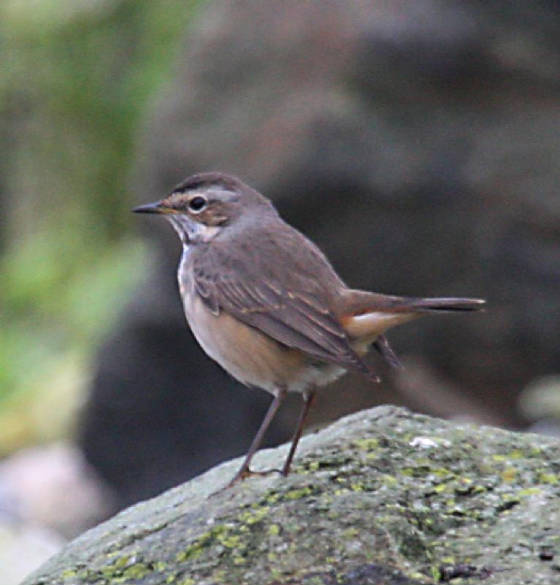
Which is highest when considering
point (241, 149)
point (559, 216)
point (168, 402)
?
point (241, 149)

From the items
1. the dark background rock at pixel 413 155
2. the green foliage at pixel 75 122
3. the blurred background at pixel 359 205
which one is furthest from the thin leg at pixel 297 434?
the green foliage at pixel 75 122

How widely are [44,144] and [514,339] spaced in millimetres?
7853

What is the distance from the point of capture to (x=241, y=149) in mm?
11227

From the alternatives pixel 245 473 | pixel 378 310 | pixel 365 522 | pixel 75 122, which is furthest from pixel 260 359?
pixel 75 122

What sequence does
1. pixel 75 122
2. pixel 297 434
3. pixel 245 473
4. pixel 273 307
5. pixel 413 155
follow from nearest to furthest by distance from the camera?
pixel 245 473 → pixel 297 434 → pixel 273 307 → pixel 413 155 → pixel 75 122

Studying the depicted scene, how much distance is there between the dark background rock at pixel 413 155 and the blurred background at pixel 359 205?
0.05ft

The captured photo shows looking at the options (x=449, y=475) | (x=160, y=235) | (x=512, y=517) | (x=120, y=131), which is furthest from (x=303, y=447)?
(x=120, y=131)

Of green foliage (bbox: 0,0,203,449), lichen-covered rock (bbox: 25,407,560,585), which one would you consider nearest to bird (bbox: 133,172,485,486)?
lichen-covered rock (bbox: 25,407,560,585)

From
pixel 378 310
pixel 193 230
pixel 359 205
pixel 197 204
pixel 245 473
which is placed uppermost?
pixel 197 204

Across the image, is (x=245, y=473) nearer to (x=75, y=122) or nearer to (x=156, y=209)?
(x=156, y=209)

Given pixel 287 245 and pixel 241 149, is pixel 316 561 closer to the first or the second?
pixel 287 245

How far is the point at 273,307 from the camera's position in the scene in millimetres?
5992

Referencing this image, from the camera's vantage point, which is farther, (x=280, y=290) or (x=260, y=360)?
(x=280, y=290)

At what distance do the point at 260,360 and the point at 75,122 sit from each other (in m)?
11.2
